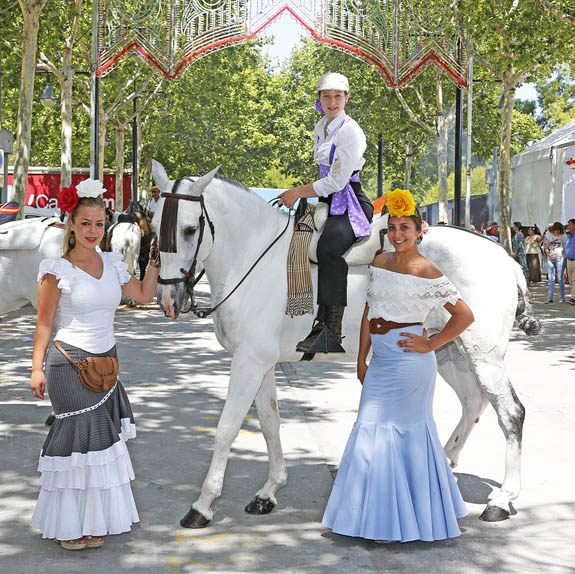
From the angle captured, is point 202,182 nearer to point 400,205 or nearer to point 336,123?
point 336,123

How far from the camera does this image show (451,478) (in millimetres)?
5059

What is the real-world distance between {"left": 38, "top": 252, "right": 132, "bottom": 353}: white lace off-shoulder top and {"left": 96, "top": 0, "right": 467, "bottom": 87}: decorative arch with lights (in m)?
16.3

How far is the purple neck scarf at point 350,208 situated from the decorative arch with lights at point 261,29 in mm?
15103

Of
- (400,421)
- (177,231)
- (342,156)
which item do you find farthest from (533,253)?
(177,231)

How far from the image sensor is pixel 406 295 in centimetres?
500

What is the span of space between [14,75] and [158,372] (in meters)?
27.8

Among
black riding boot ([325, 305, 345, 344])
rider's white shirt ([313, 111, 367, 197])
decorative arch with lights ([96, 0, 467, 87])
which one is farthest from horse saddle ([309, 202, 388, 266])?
decorative arch with lights ([96, 0, 467, 87])

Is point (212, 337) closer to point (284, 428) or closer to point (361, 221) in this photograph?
point (284, 428)

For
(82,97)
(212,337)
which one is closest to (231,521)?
(212,337)

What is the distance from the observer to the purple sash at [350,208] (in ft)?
18.4

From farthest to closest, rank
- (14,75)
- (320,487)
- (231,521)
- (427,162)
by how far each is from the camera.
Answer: (427,162)
(14,75)
(320,487)
(231,521)

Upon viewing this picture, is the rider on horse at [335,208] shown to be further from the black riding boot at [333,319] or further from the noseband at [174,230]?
the noseband at [174,230]

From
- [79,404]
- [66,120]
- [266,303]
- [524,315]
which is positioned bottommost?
[79,404]

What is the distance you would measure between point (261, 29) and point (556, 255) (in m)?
9.15
